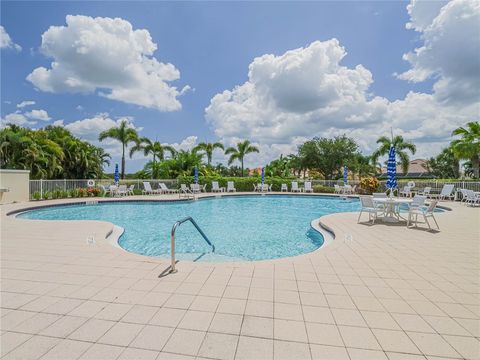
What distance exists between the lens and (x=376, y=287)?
11.3ft

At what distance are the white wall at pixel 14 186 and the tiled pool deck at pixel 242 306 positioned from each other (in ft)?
35.8

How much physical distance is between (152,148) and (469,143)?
29307 mm

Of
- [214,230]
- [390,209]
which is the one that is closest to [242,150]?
[214,230]

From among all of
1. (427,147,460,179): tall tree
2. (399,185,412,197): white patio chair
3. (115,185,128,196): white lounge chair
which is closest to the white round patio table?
(399,185,412,197): white patio chair

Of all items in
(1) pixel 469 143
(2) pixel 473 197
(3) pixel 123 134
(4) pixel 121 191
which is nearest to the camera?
(2) pixel 473 197

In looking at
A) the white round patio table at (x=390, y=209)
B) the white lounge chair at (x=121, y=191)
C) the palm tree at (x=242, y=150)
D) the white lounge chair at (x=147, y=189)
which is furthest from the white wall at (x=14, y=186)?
the palm tree at (x=242, y=150)

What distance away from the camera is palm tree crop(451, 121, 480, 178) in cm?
1884

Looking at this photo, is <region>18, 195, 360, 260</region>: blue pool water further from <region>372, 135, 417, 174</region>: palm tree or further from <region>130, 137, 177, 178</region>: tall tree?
<region>372, 135, 417, 174</region>: palm tree

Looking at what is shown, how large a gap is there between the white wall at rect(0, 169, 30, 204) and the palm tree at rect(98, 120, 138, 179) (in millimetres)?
13590

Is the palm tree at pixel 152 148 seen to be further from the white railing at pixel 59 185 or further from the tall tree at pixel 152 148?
the white railing at pixel 59 185

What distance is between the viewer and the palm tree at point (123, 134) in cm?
2689

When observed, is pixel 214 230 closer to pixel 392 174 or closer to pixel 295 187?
pixel 392 174

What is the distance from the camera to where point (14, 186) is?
1354cm

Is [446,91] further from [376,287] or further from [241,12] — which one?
[376,287]
